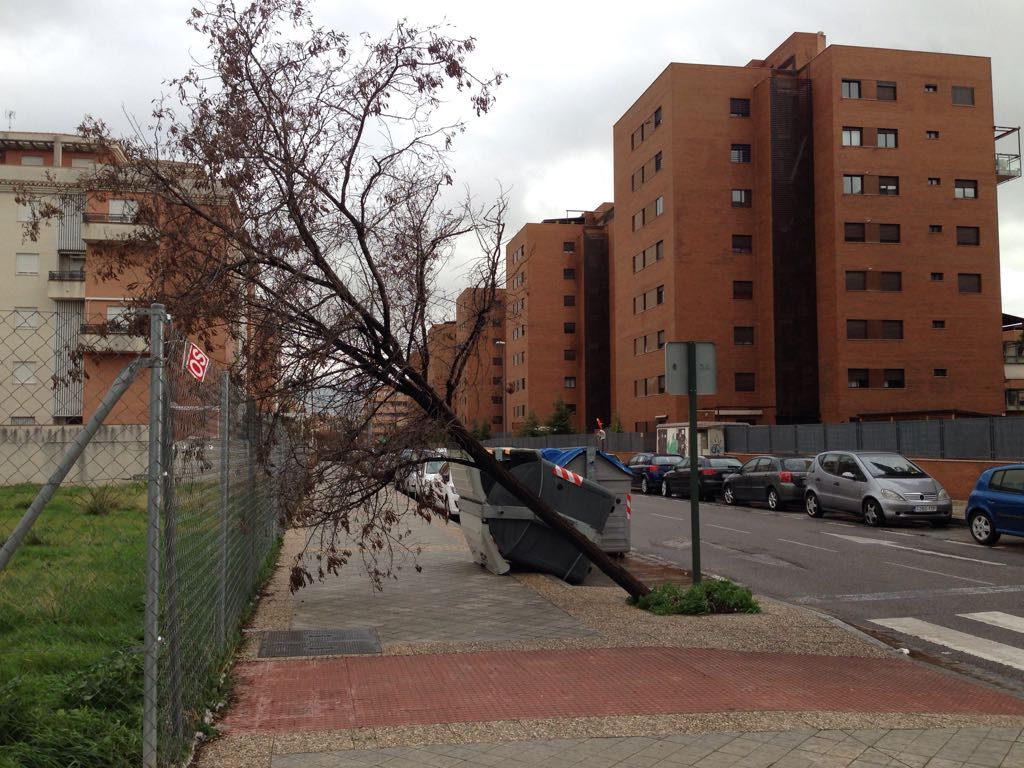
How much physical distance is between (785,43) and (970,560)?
49.4 meters

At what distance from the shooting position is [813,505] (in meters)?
22.9

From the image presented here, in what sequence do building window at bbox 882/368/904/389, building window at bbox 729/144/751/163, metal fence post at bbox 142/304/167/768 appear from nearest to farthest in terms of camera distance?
→ metal fence post at bbox 142/304/167/768 → building window at bbox 882/368/904/389 → building window at bbox 729/144/751/163

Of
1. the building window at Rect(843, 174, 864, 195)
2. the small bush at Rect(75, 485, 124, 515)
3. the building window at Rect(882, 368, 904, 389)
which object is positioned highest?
the building window at Rect(843, 174, 864, 195)

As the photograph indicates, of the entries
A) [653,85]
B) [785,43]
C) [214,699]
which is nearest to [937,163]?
[785,43]

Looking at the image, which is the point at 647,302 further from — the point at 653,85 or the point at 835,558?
the point at 835,558

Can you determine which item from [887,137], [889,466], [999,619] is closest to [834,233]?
[887,137]

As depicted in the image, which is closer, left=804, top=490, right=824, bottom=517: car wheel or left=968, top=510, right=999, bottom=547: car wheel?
left=968, top=510, right=999, bottom=547: car wheel

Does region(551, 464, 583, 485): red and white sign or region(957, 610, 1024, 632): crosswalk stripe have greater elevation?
region(551, 464, 583, 485): red and white sign

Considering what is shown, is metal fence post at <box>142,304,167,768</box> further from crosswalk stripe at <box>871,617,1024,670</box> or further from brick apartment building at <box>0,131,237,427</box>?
crosswalk stripe at <box>871,617,1024,670</box>

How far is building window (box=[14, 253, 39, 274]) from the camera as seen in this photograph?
166 ft

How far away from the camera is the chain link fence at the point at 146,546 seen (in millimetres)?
4004

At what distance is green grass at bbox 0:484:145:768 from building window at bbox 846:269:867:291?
143ft

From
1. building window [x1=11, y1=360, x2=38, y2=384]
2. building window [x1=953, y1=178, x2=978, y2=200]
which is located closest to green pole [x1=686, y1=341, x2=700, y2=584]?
building window [x1=11, y1=360, x2=38, y2=384]

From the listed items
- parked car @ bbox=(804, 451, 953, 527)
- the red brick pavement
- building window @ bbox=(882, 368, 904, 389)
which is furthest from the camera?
building window @ bbox=(882, 368, 904, 389)
